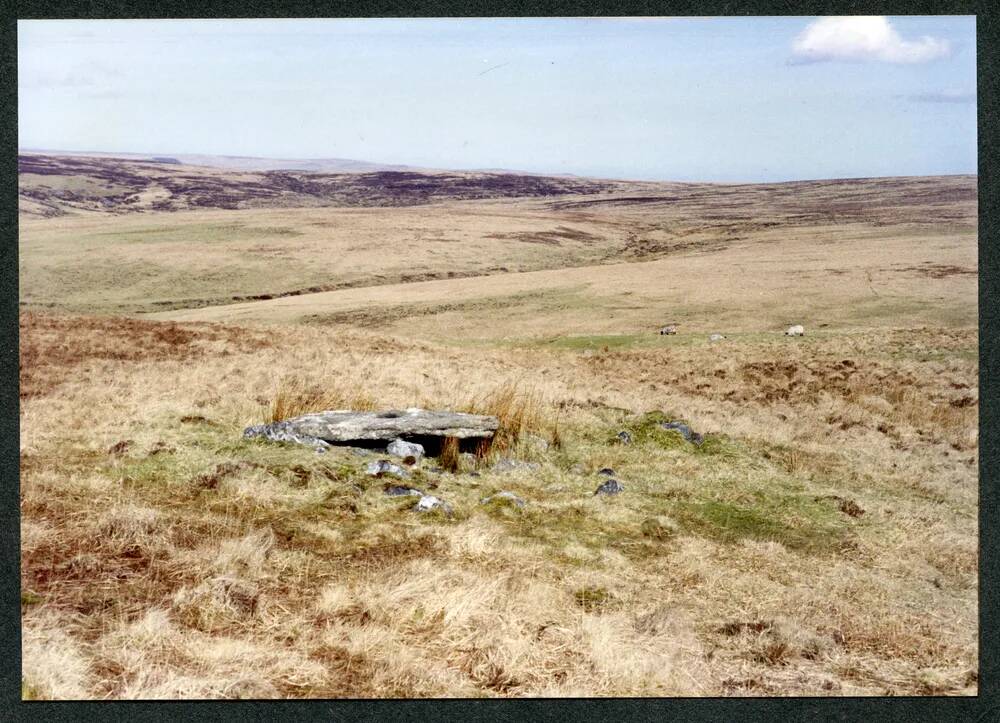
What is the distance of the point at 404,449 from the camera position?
11891 mm

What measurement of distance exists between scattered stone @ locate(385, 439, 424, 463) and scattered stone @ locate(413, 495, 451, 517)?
6.01 feet

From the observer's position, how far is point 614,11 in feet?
22.4

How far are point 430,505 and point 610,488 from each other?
9.38 ft

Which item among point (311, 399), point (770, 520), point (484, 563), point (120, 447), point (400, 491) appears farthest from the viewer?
point (311, 399)

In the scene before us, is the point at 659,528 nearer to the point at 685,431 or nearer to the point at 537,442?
the point at 537,442

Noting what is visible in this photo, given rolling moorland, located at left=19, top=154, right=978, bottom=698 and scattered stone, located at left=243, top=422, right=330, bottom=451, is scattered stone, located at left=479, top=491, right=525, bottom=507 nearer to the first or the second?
rolling moorland, located at left=19, top=154, right=978, bottom=698

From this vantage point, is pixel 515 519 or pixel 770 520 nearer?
pixel 515 519

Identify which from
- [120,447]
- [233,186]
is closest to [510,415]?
[120,447]

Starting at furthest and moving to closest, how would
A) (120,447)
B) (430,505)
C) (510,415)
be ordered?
1. (510,415)
2. (120,447)
3. (430,505)

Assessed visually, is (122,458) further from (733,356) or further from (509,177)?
(509,177)

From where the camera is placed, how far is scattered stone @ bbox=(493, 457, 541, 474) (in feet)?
39.7

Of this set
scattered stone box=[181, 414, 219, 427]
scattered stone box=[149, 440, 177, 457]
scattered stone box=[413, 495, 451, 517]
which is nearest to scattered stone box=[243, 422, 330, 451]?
scattered stone box=[181, 414, 219, 427]

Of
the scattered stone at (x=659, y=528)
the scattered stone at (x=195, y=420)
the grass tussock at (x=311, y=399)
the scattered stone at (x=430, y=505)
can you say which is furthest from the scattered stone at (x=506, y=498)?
the scattered stone at (x=195, y=420)

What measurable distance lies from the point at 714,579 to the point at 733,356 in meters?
17.7
